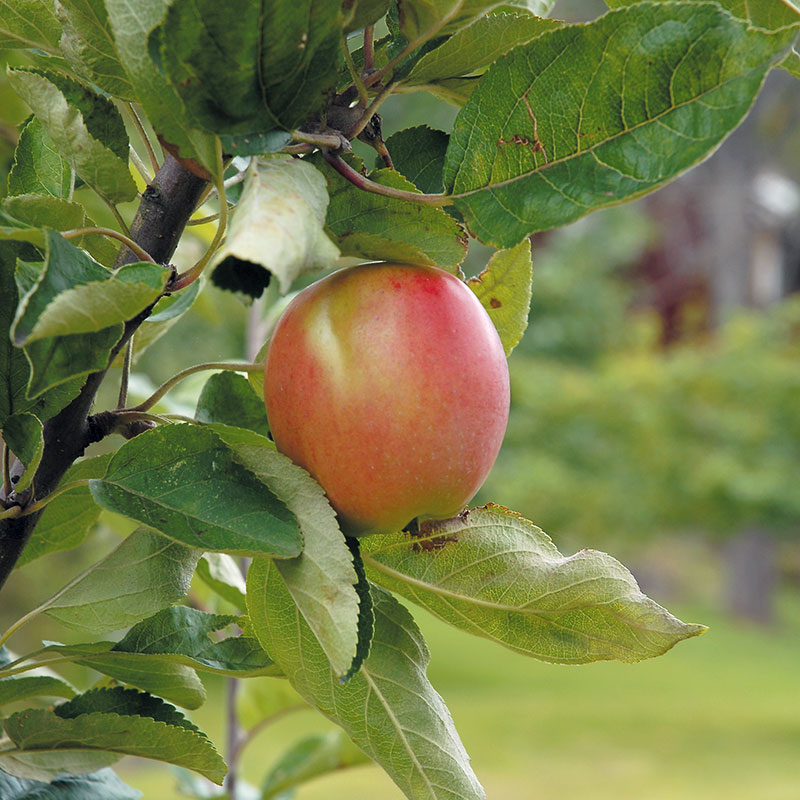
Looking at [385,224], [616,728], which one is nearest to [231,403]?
[385,224]

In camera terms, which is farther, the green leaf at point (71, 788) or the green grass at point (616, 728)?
the green grass at point (616, 728)

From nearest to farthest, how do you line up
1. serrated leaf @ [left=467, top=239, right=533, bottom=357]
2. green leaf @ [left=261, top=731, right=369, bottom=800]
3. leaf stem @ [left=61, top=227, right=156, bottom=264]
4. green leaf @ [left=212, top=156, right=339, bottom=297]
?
green leaf @ [left=212, top=156, right=339, bottom=297] → leaf stem @ [left=61, top=227, right=156, bottom=264] → serrated leaf @ [left=467, top=239, right=533, bottom=357] → green leaf @ [left=261, top=731, right=369, bottom=800]

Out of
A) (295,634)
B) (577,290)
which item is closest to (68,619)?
(295,634)

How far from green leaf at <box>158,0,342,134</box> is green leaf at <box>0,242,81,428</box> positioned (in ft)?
0.32

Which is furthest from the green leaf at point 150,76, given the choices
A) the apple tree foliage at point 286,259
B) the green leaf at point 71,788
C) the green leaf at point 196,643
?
the green leaf at point 71,788

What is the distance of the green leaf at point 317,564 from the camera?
35cm

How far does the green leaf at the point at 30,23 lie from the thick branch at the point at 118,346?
0.30 feet

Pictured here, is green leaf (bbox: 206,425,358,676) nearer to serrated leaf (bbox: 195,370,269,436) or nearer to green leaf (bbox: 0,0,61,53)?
serrated leaf (bbox: 195,370,269,436)

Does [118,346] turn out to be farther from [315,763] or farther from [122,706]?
[315,763]

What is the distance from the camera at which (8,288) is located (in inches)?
15.2

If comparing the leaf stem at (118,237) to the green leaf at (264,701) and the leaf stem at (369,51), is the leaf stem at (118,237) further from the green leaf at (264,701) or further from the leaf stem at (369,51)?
the green leaf at (264,701)

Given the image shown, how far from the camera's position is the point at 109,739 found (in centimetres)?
46

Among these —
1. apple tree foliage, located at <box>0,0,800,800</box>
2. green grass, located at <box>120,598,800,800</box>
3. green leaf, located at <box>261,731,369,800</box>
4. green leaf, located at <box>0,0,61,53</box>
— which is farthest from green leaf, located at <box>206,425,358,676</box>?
green grass, located at <box>120,598,800,800</box>

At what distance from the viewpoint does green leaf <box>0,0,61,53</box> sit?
44 centimetres
